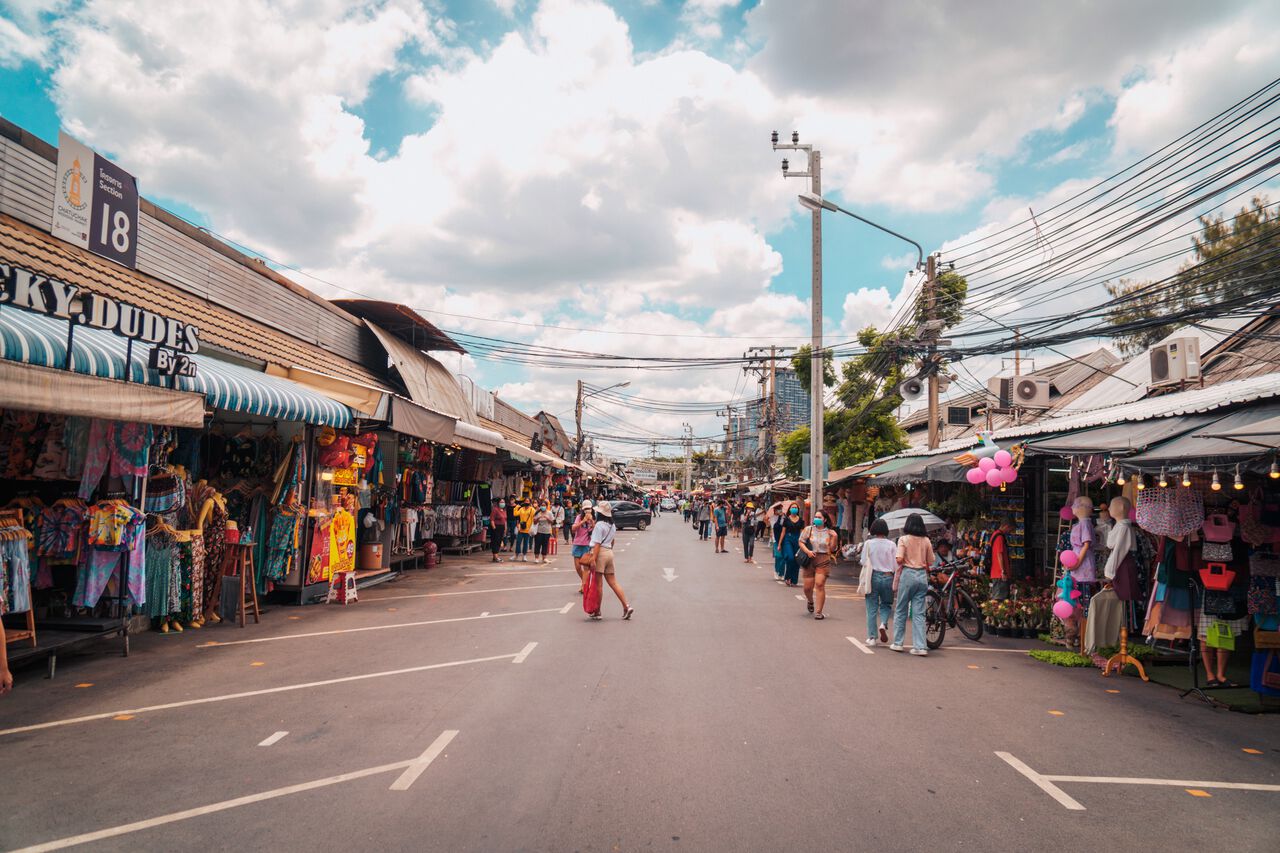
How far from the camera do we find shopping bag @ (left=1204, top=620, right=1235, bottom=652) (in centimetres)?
775

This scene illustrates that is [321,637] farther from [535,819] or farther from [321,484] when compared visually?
[535,819]

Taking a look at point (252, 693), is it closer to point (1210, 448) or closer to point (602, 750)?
point (602, 750)

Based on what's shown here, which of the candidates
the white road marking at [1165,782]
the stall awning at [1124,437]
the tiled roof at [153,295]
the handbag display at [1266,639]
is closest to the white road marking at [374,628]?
the tiled roof at [153,295]

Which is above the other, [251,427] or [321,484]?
[251,427]

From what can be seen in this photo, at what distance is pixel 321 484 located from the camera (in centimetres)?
1252

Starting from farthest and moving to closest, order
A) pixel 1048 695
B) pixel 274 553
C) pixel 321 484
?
pixel 321 484
pixel 274 553
pixel 1048 695

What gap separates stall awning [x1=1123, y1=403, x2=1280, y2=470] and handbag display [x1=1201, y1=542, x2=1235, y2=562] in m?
1.11

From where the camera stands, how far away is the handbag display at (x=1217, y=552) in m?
7.78

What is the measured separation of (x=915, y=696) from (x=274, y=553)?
31.5 feet

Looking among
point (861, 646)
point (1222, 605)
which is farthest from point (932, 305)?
point (1222, 605)

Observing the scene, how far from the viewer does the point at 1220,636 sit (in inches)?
307

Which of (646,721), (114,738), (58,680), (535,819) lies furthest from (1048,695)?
(58,680)

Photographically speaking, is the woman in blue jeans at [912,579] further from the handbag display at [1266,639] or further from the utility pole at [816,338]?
the utility pole at [816,338]

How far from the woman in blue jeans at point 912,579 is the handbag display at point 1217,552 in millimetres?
3022
